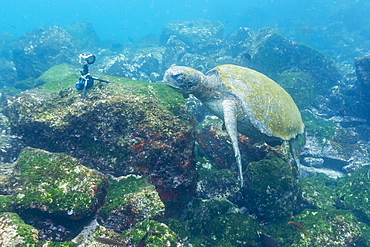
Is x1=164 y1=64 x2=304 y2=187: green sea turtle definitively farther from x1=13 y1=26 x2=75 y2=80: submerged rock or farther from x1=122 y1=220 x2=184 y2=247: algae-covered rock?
x1=13 y1=26 x2=75 y2=80: submerged rock

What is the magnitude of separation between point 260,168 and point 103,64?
63.6 feet

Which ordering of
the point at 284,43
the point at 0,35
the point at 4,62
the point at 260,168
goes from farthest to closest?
the point at 0,35 < the point at 4,62 < the point at 284,43 < the point at 260,168

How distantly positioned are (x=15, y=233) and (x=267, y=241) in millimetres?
4309

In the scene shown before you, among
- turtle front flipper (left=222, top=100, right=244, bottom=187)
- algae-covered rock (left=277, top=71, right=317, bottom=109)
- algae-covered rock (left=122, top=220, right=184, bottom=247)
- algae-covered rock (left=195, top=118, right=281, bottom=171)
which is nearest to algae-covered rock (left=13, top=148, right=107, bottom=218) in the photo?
algae-covered rock (left=122, top=220, right=184, bottom=247)

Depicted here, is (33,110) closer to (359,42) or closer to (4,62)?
(4,62)

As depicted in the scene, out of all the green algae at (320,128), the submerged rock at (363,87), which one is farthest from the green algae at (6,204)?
the submerged rock at (363,87)

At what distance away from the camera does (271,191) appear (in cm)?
473

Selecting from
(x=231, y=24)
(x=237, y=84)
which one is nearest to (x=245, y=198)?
(x=237, y=84)

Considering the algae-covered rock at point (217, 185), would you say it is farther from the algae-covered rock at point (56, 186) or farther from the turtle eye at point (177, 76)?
the turtle eye at point (177, 76)

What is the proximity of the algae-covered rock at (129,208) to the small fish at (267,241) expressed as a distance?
220 centimetres

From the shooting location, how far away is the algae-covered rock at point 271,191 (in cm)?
473

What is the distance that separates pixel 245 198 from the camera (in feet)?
16.8

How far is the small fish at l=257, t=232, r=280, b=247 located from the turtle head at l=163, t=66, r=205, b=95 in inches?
→ 138

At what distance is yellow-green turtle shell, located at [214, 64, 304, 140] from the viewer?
4352 millimetres
